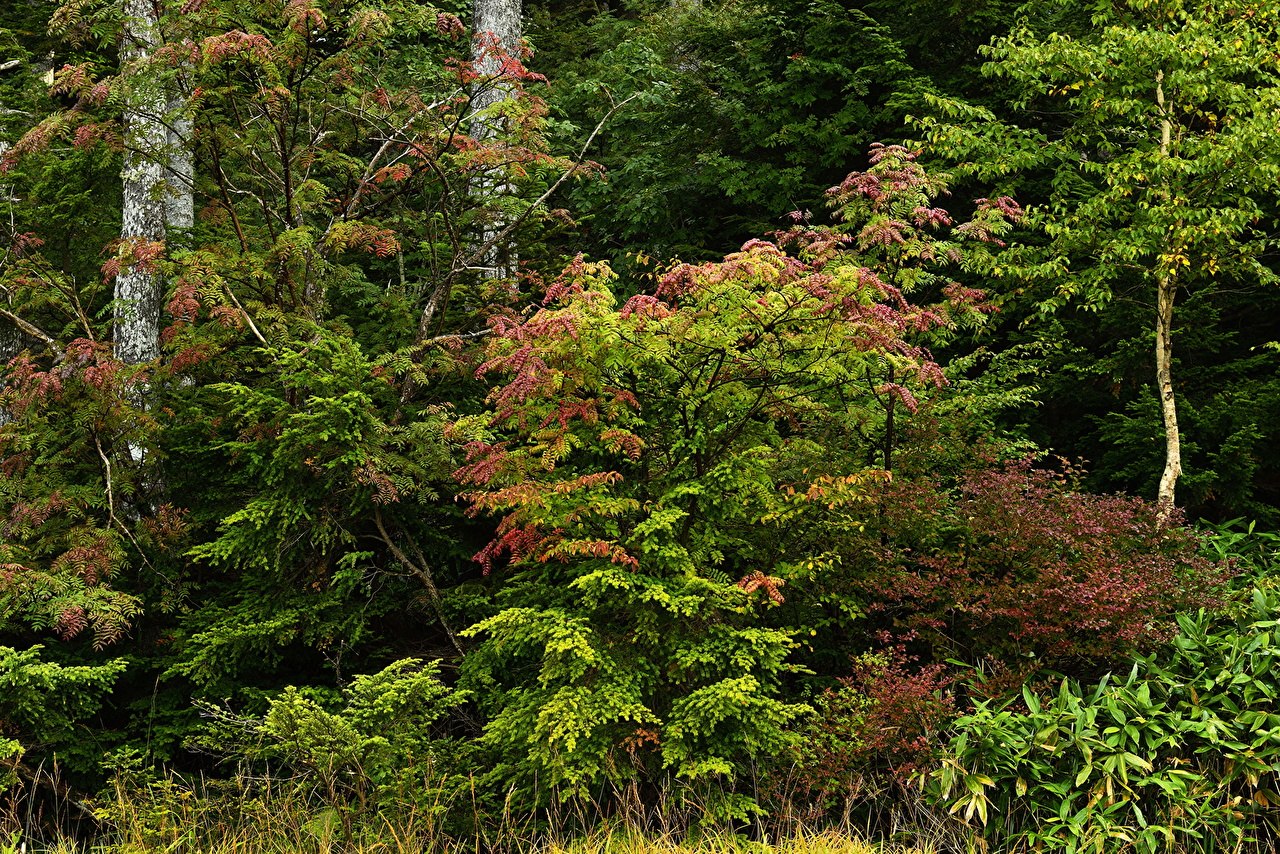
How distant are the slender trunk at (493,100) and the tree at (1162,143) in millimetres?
3301

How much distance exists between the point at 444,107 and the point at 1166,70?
5.15 meters

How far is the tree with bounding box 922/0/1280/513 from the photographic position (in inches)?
273

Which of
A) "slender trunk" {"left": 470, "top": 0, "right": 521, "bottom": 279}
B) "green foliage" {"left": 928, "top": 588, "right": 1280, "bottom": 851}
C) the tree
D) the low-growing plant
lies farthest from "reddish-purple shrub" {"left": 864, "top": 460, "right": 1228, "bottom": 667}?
"slender trunk" {"left": 470, "top": 0, "right": 521, "bottom": 279}

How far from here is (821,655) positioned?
636 cm

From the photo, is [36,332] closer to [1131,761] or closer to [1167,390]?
[1131,761]

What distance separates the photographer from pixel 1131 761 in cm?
471

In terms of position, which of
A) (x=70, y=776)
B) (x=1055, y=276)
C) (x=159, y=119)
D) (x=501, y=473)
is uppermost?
(x=159, y=119)

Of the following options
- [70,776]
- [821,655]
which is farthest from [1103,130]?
[70,776]

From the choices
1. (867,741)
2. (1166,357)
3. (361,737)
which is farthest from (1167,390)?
(361,737)

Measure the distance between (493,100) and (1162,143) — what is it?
5.76 meters

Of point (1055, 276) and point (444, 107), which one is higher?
point (444, 107)

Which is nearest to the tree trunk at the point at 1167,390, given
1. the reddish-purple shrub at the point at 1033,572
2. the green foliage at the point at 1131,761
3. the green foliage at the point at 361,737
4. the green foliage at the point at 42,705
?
the reddish-purple shrub at the point at 1033,572

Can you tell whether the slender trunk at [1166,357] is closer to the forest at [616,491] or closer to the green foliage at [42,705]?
the forest at [616,491]

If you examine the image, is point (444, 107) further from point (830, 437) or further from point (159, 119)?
point (830, 437)
